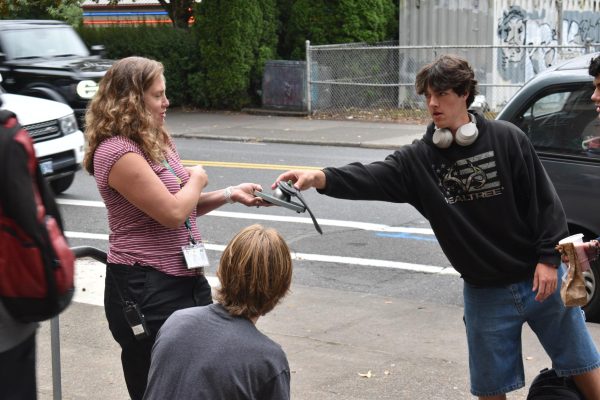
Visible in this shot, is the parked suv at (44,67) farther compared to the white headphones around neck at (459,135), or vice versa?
the parked suv at (44,67)

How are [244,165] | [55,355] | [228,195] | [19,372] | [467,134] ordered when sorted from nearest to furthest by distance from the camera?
[19,372] → [467,134] → [228,195] → [55,355] → [244,165]

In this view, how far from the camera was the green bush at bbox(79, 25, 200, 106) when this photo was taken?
24.8m

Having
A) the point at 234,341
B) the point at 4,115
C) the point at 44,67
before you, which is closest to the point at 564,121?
the point at 234,341

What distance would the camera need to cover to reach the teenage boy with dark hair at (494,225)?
404 cm

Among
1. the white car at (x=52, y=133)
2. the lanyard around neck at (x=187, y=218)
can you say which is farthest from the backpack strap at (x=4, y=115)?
the white car at (x=52, y=133)

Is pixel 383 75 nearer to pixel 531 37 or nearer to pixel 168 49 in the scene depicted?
pixel 531 37

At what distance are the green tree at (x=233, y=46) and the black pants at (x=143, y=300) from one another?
19815 millimetres

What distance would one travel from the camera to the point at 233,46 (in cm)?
2356

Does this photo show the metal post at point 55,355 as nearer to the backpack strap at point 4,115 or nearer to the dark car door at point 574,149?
the backpack strap at point 4,115

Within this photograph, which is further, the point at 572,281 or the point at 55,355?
the point at 55,355

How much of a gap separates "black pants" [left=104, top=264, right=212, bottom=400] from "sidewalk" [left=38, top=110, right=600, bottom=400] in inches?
65.2

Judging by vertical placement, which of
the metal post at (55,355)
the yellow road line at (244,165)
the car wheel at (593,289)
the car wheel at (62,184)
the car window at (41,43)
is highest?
the car window at (41,43)

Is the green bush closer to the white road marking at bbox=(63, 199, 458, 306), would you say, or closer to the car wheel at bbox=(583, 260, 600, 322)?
the white road marking at bbox=(63, 199, 458, 306)

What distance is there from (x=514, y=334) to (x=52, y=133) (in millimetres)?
8733
